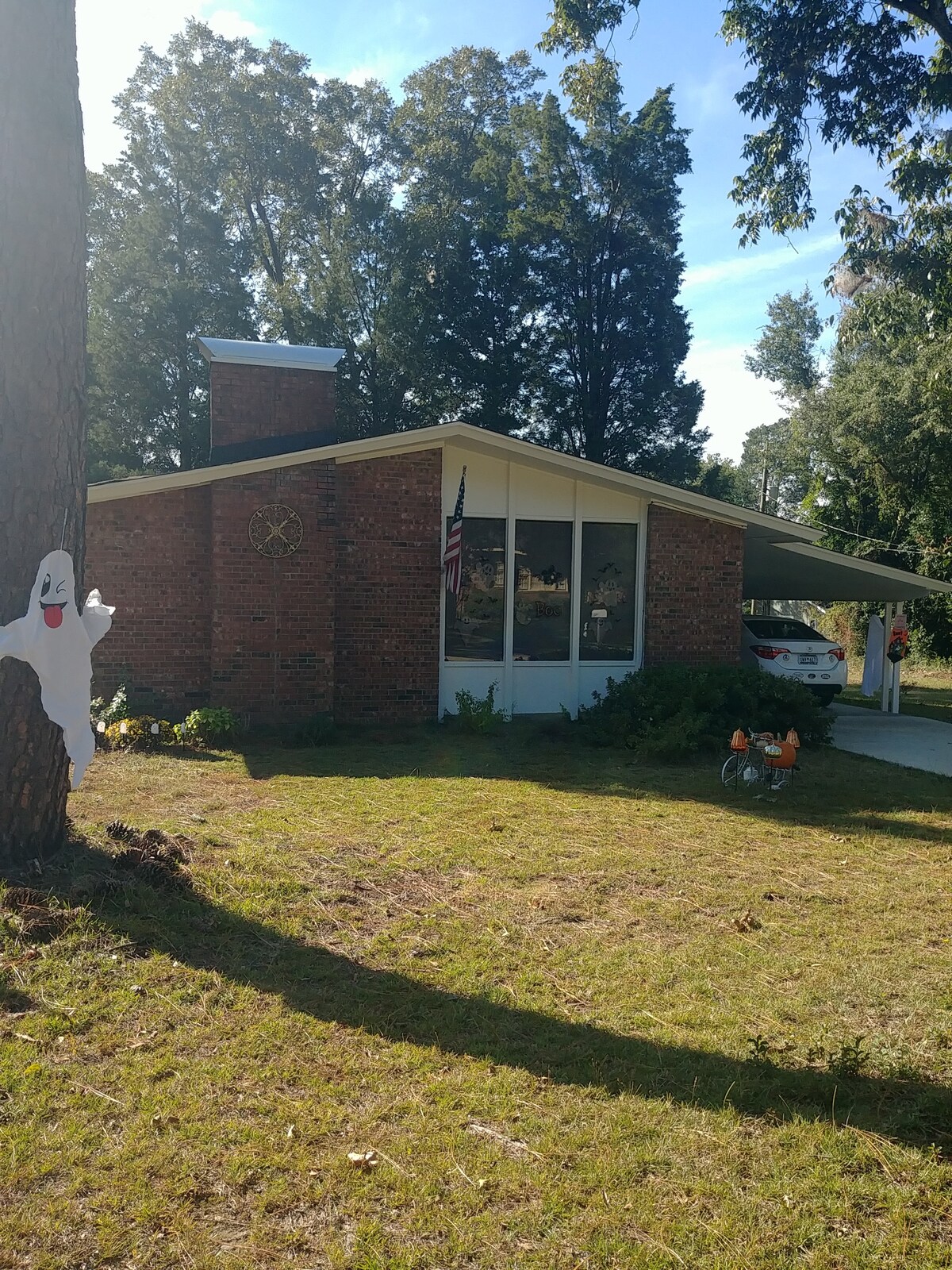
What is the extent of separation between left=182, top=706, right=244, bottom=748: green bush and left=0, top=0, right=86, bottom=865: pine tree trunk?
4881 millimetres

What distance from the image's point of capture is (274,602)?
37.0ft

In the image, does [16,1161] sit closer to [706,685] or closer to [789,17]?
[706,685]

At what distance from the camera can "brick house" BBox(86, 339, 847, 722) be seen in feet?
36.9

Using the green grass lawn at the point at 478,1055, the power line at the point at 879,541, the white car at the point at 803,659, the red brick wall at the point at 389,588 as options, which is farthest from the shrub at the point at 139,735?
the power line at the point at 879,541

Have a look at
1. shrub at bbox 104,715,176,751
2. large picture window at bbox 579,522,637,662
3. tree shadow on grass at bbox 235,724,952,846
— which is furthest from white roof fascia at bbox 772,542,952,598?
shrub at bbox 104,715,176,751

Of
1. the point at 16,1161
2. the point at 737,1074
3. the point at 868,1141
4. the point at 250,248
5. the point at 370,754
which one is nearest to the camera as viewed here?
the point at 16,1161

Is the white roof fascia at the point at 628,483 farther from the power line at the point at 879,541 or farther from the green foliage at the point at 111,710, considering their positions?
the power line at the point at 879,541

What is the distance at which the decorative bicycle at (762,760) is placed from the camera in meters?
8.53

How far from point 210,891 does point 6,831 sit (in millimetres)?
1160

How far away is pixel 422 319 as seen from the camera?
28859 mm

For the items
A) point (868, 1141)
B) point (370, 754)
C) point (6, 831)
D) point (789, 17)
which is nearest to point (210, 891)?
point (6, 831)

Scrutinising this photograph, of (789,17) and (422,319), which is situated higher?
(422,319)

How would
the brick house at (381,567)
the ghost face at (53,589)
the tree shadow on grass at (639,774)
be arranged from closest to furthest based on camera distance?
the ghost face at (53,589)
the tree shadow on grass at (639,774)
the brick house at (381,567)

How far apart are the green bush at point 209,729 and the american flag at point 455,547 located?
10.4 ft
